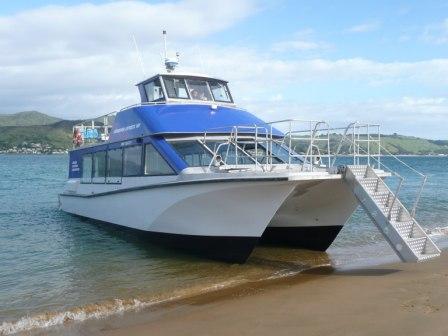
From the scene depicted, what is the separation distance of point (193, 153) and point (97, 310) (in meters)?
4.20

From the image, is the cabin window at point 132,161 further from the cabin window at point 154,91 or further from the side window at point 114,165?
the cabin window at point 154,91

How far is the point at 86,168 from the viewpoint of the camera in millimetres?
15875

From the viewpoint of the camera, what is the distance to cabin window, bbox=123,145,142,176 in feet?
38.4

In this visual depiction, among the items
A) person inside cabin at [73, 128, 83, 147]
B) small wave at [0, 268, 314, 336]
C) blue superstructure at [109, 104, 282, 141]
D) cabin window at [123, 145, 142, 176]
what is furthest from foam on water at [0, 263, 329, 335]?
person inside cabin at [73, 128, 83, 147]

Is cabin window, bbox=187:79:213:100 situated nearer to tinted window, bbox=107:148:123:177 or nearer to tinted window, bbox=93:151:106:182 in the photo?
tinted window, bbox=107:148:123:177

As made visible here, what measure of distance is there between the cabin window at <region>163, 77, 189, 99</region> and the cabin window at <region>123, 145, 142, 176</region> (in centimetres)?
176

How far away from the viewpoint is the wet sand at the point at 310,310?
602 centimetres

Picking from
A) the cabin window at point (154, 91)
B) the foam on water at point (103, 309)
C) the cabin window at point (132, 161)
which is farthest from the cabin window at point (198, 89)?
the foam on water at point (103, 309)

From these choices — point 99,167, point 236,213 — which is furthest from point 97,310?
point 99,167

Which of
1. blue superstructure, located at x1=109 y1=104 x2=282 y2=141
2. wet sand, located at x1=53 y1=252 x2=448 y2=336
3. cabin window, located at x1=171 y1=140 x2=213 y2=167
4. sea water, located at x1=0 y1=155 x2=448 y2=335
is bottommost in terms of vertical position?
sea water, located at x1=0 y1=155 x2=448 y2=335

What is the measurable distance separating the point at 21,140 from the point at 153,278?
160994 millimetres

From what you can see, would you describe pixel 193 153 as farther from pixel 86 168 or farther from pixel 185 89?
pixel 86 168

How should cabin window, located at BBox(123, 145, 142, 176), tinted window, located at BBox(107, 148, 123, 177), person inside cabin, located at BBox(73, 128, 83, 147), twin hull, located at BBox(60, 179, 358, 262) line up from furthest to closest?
1. person inside cabin, located at BBox(73, 128, 83, 147)
2. tinted window, located at BBox(107, 148, 123, 177)
3. cabin window, located at BBox(123, 145, 142, 176)
4. twin hull, located at BBox(60, 179, 358, 262)

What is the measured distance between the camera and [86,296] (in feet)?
26.1
